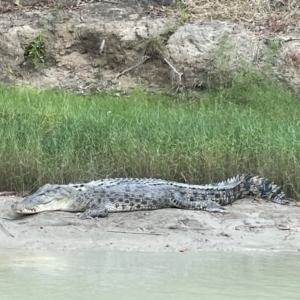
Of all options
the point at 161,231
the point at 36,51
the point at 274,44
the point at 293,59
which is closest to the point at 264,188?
the point at 161,231

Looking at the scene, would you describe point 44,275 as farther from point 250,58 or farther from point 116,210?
point 250,58

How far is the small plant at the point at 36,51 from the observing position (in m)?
13.1

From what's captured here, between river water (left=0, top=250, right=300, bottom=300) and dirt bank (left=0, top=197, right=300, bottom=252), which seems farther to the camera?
dirt bank (left=0, top=197, right=300, bottom=252)

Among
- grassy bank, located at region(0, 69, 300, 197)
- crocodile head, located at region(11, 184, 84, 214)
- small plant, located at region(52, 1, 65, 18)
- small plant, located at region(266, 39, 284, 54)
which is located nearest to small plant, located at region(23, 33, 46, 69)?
small plant, located at region(52, 1, 65, 18)

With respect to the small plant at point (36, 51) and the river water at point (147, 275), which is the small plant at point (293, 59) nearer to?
the small plant at point (36, 51)

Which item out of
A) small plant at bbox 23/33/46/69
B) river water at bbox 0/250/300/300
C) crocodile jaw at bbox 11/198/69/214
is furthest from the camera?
small plant at bbox 23/33/46/69

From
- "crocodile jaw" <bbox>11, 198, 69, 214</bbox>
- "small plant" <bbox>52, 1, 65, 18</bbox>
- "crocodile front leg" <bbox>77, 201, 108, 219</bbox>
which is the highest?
"small plant" <bbox>52, 1, 65, 18</bbox>

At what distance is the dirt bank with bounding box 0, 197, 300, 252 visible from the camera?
249 inches

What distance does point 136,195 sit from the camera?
24.4 ft

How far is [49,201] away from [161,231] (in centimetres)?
116

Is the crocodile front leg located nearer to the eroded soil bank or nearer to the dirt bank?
the dirt bank

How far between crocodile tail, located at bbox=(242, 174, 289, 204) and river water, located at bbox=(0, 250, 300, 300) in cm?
176

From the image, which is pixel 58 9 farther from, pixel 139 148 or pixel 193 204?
pixel 193 204

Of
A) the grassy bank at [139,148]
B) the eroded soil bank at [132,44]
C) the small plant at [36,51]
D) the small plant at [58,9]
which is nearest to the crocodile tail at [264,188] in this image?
the grassy bank at [139,148]
